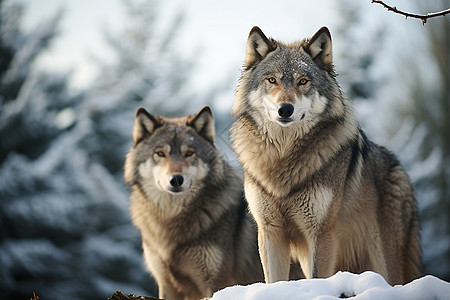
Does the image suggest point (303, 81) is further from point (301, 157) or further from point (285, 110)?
point (301, 157)

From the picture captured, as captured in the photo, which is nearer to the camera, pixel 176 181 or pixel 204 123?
pixel 176 181

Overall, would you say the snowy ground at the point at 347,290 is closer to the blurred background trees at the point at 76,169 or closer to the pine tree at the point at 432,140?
the blurred background trees at the point at 76,169

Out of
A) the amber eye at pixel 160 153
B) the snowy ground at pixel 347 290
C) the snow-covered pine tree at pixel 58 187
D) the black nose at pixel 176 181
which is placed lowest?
the snowy ground at pixel 347 290

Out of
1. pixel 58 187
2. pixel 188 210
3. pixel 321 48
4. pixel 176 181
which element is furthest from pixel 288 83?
pixel 58 187

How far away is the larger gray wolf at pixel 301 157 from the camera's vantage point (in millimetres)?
3951

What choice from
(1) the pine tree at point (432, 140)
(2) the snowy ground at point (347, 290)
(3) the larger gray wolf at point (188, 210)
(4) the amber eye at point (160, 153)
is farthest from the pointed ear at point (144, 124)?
(1) the pine tree at point (432, 140)

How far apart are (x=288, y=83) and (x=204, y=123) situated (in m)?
1.95

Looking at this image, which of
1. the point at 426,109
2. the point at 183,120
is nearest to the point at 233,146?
the point at 183,120

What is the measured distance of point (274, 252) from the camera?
4094mm

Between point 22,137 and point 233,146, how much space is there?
8.65 meters

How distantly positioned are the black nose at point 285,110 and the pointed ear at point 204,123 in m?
2.04

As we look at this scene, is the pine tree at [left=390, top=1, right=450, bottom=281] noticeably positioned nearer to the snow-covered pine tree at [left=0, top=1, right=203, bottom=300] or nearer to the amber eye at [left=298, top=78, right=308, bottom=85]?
the snow-covered pine tree at [left=0, top=1, right=203, bottom=300]

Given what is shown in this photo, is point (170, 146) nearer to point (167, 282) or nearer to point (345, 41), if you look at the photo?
point (167, 282)

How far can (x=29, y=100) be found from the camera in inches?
455
